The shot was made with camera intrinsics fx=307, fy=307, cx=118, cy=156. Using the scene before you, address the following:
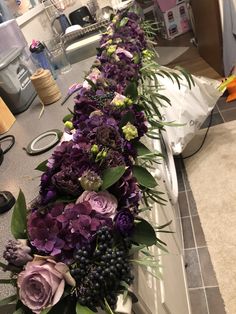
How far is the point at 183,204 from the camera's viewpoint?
6.33ft

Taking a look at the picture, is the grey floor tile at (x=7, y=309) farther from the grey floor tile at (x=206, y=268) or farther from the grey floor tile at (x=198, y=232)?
the grey floor tile at (x=198, y=232)

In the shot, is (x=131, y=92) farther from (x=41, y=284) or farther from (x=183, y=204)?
(x=183, y=204)

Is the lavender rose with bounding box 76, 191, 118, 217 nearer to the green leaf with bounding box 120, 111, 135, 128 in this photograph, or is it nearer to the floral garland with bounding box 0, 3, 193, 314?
the floral garland with bounding box 0, 3, 193, 314

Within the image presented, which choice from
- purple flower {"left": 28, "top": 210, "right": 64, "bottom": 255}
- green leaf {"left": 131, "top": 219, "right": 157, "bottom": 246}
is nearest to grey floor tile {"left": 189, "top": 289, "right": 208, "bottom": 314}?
green leaf {"left": 131, "top": 219, "right": 157, "bottom": 246}

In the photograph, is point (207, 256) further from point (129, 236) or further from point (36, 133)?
point (129, 236)

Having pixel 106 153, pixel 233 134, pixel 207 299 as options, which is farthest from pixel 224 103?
pixel 106 153

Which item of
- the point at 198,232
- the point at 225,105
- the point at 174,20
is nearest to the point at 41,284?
the point at 198,232

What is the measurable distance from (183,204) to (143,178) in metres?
1.33

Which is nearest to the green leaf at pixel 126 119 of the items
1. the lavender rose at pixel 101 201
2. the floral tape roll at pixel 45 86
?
the lavender rose at pixel 101 201

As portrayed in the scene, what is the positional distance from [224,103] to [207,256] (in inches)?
56.2

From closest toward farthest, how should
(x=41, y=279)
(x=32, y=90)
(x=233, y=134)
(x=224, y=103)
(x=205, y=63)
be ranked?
(x=41, y=279)
(x=32, y=90)
(x=233, y=134)
(x=224, y=103)
(x=205, y=63)

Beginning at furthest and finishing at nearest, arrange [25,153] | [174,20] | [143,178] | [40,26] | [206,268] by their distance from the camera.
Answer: [174,20], [40,26], [206,268], [25,153], [143,178]

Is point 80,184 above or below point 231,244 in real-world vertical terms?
above

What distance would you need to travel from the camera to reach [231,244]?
61.7 inches
